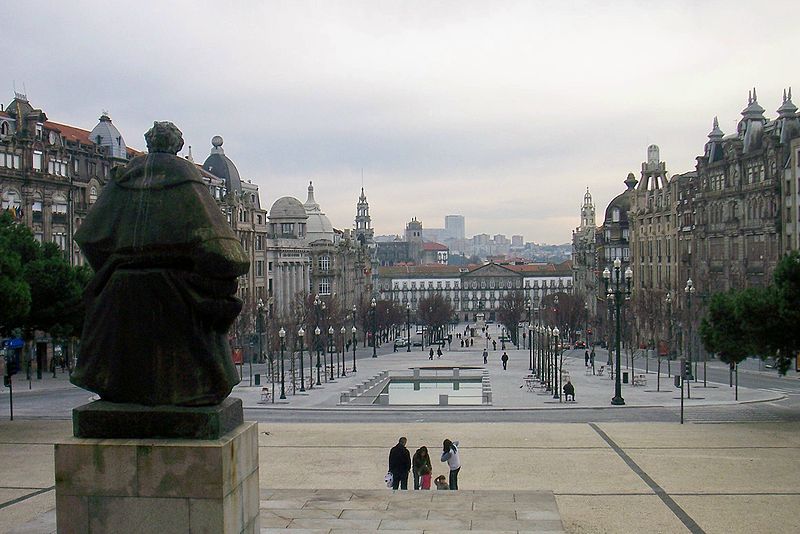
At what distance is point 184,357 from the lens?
11.5m

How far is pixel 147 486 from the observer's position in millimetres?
11047

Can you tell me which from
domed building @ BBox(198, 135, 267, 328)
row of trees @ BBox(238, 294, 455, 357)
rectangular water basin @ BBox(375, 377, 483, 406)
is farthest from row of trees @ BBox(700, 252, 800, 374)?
domed building @ BBox(198, 135, 267, 328)

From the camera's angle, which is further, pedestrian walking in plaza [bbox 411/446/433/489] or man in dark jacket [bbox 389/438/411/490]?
pedestrian walking in plaza [bbox 411/446/433/489]

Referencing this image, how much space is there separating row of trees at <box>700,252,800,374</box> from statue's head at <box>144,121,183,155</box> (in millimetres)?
26302

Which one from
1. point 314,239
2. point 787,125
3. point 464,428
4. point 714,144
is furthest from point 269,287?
point 464,428

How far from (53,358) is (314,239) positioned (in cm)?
5994

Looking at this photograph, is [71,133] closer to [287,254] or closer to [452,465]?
[287,254]

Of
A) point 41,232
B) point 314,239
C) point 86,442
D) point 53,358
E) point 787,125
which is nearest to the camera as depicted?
point 86,442

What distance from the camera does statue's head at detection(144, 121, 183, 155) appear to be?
40.0ft

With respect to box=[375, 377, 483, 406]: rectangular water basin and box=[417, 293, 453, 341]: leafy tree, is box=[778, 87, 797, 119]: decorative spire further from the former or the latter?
box=[417, 293, 453, 341]: leafy tree

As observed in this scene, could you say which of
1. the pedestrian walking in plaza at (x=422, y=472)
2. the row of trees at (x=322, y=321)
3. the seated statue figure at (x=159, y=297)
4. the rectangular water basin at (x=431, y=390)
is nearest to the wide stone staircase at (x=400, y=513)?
the pedestrian walking in plaza at (x=422, y=472)

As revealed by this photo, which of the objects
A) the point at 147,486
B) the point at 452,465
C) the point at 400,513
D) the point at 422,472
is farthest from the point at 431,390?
the point at 147,486

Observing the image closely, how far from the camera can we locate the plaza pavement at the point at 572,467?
58.4ft

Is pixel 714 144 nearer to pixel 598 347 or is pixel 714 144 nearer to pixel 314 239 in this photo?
pixel 598 347
